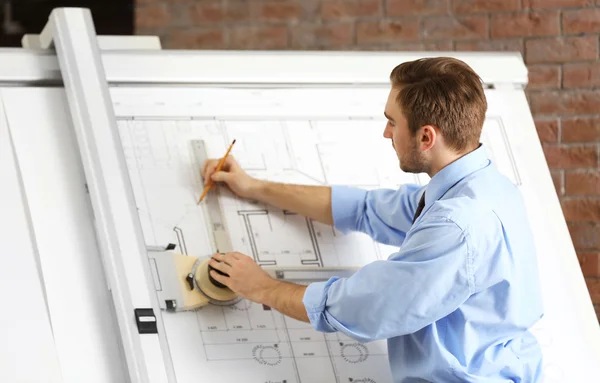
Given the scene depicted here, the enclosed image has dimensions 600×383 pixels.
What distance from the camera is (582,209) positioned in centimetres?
278

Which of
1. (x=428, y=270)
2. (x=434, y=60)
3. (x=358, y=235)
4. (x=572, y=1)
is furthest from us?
(x=572, y=1)

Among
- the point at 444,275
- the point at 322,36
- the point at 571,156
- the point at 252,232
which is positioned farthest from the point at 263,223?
the point at 571,156

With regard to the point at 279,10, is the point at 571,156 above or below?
below

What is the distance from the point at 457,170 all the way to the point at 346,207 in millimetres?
367

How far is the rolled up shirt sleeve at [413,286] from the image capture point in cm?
138

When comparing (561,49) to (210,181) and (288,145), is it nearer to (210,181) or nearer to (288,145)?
(288,145)

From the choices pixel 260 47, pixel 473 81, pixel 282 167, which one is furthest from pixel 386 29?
pixel 473 81

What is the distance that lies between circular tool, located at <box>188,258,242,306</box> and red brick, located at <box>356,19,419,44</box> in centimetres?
141

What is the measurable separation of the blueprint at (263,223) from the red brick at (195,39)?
1.07m

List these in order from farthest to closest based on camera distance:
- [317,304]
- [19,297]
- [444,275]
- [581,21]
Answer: [581,21], [19,297], [317,304], [444,275]

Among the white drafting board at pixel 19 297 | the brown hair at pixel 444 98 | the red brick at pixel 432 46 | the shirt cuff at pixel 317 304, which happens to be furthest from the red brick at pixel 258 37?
the shirt cuff at pixel 317 304

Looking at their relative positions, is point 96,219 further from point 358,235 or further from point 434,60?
point 434,60

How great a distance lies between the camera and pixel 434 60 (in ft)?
4.89

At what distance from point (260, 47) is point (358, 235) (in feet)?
3.95
